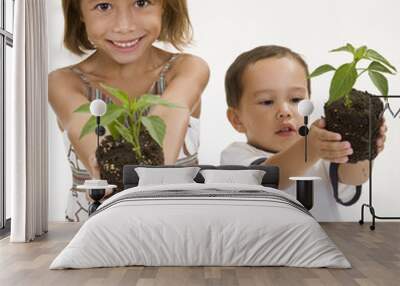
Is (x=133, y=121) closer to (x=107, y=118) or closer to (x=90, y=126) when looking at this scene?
(x=107, y=118)

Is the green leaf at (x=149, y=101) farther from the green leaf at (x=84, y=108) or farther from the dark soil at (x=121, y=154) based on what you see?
the green leaf at (x=84, y=108)

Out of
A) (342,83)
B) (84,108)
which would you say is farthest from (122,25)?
(342,83)

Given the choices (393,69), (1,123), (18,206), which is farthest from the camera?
(393,69)

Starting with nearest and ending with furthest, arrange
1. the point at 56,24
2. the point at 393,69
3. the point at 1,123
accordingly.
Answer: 1. the point at 1,123
2. the point at 393,69
3. the point at 56,24

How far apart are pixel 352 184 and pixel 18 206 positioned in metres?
3.74

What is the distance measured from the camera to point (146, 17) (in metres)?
7.57

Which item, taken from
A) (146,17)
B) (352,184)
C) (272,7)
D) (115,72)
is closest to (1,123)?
(115,72)

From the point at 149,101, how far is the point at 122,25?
94cm

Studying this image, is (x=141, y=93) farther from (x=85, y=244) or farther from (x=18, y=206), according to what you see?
(x=85, y=244)

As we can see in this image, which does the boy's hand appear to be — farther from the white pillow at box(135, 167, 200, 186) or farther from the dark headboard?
the white pillow at box(135, 167, 200, 186)

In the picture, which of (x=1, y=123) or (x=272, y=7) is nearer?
(x=1, y=123)

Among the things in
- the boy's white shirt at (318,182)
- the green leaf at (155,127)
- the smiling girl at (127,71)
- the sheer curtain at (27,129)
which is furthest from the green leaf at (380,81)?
the sheer curtain at (27,129)

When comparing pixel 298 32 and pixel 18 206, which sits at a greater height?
pixel 298 32

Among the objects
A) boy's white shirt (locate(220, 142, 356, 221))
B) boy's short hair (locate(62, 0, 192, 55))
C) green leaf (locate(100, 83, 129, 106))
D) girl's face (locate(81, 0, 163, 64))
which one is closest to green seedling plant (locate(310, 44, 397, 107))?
boy's white shirt (locate(220, 142, 356, 221))
